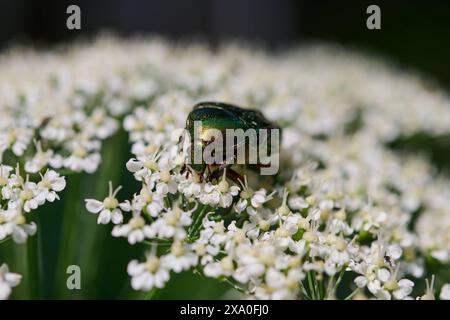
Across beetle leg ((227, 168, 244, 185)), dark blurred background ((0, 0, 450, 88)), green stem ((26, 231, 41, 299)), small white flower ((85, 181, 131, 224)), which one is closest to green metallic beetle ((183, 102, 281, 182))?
beetle leg ((227, 168, 244, 185))

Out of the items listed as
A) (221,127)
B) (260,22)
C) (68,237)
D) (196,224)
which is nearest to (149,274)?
(196,224)

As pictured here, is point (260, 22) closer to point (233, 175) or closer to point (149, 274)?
point (233, 175)

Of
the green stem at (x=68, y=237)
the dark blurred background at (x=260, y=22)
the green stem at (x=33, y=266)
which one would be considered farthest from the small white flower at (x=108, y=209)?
the dark blurred background at (x=260, y=22)

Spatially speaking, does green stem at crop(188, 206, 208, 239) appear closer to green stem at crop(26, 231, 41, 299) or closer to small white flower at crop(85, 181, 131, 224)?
small white flower at crop(85, 181, 131, 224)

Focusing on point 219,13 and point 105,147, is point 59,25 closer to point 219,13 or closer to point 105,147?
point 219,13
